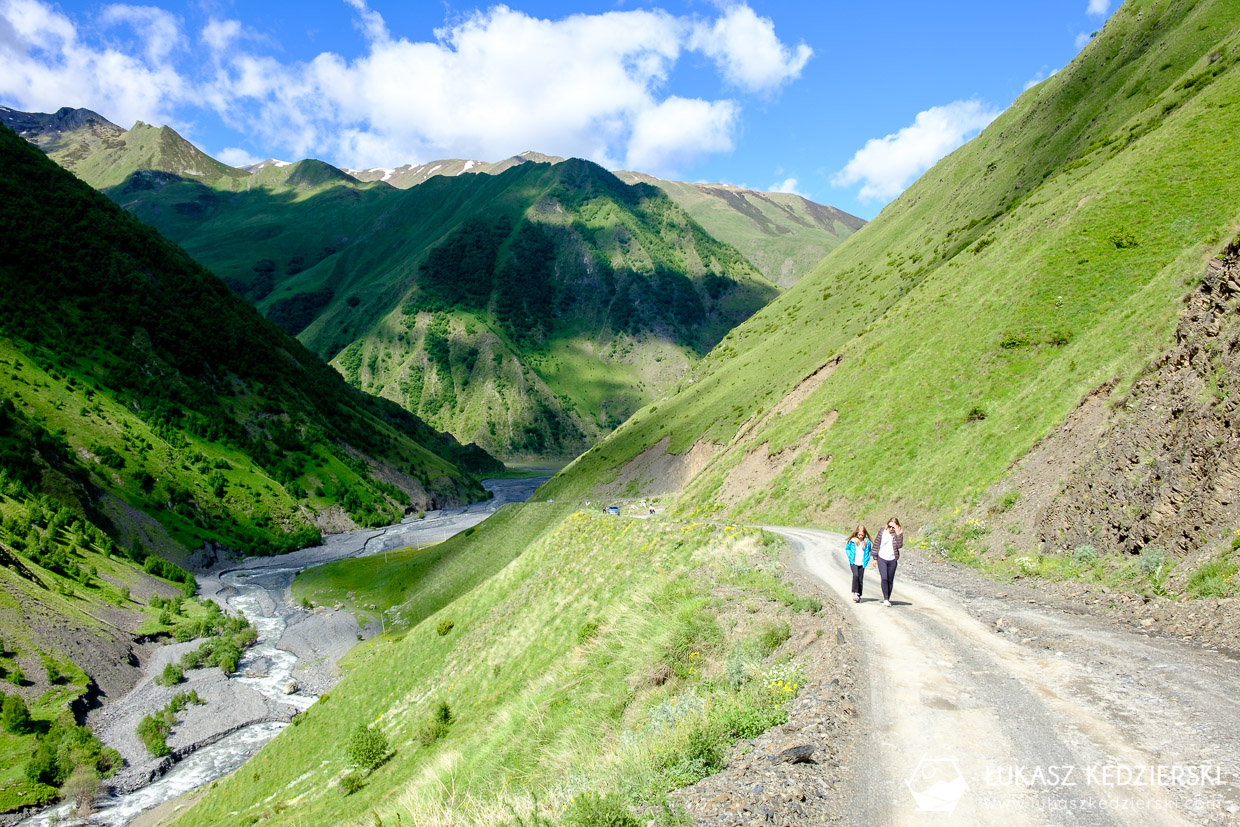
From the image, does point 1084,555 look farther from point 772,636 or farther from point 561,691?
point 561,691

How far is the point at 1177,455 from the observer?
15859mm

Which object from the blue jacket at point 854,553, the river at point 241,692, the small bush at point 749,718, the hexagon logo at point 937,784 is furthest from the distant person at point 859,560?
the river at point 241,692

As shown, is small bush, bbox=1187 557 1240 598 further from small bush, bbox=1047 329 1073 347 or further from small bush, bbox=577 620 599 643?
small bush, bbox=1047 329 1073 347

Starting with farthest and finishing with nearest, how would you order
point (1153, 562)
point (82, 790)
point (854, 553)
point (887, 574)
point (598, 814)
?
point (82, 790) < point (854, 553) < point (887, 574) < point (1153, 562) < point (598, 814)

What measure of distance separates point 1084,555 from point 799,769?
1412 centimetres

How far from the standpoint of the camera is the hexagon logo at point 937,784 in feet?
21.2

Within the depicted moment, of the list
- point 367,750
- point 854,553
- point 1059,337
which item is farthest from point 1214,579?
point 1059,337

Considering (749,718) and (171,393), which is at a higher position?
(171,393)

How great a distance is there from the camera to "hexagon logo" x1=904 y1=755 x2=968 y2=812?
6457mm

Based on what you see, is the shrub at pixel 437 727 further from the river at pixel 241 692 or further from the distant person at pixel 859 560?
the river at pixel 241 692

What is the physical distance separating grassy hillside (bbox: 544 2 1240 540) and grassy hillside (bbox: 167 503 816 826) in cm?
1459

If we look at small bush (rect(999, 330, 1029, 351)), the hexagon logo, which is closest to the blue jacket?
the hexagon logo

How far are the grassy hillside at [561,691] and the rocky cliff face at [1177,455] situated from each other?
900cm

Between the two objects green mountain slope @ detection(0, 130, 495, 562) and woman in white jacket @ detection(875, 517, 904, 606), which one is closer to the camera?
woman in white jacket @ detection(875, 517, 904, 606)
